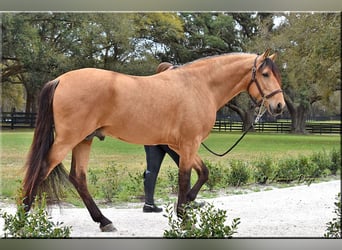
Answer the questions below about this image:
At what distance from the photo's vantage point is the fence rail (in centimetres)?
462

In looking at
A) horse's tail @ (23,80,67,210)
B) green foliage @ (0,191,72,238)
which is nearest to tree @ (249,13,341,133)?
horse's tail @ (23,80,67,210)

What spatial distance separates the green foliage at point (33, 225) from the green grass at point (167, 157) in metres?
0.46

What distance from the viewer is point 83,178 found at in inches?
163

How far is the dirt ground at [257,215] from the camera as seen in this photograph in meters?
4.35

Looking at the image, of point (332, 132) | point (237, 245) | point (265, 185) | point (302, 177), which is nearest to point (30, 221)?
point (237, 245)

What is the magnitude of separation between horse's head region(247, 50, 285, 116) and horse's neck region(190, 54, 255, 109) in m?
0.10

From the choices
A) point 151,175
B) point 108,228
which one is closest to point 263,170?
point 151,175

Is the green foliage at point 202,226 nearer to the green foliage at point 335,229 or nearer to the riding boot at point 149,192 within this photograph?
the riding boot at point 149,192

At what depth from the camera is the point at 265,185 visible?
5.03 m

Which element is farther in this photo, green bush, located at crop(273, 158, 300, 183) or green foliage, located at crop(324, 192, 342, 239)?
green bush, located at crop(273, 158, 300, 183)

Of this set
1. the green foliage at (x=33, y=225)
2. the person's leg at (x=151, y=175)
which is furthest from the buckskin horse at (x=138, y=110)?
the person's leg at (x=151, y=175)

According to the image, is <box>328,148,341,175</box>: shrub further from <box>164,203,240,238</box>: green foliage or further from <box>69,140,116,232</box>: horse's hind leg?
<box>69,140,116,232</box>: horse's hind leg

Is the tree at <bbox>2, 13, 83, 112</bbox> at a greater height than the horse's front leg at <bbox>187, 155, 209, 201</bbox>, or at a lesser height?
greater

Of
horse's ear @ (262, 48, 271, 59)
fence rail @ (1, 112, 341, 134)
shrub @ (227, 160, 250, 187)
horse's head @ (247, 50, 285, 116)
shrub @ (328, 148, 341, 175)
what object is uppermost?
horse's ear @ (262, 48, 271, 59)
